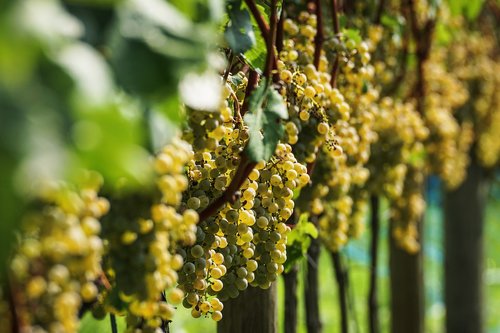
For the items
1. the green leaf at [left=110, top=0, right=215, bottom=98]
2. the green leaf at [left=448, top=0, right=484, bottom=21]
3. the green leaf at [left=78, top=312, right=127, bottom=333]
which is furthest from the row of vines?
the green leaf at [left=448, top=0, right=484, bottom=21]

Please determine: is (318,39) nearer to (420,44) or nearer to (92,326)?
(92,326)

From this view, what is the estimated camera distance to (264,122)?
871 millimetres

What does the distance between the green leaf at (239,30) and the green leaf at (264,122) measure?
0.17ft

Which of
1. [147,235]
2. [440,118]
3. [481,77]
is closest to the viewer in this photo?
[147,235]

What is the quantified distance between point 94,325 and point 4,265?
1025 mm

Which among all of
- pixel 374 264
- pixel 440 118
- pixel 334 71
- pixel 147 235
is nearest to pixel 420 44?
pixel 440 118

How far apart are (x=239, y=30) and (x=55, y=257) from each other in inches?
14.8

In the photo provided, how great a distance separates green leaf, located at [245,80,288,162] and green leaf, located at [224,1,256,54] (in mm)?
52

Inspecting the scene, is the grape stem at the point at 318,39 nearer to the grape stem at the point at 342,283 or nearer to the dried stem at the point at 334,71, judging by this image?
the dried stem at the point at 334,71

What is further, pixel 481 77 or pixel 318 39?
pixel 481 77

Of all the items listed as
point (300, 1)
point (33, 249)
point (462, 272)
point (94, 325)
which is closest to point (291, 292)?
point (94, 325)

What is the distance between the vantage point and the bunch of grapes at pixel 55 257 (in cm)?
56

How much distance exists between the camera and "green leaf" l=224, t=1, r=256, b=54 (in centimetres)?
85

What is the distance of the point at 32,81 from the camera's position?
0.47 meters
